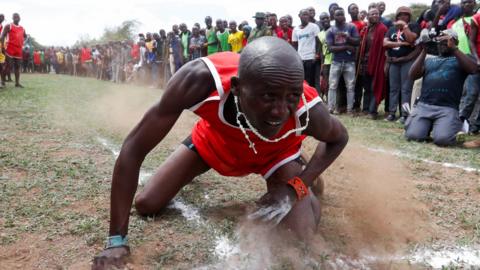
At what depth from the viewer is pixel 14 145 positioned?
4.80m

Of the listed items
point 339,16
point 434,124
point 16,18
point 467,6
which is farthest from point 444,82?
point 16,18

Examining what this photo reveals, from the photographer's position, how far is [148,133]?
2.27 metres

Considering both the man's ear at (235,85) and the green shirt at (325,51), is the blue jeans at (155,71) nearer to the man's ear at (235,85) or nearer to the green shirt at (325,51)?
the green shirt at (325,51)

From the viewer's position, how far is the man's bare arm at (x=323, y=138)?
2.55 metres

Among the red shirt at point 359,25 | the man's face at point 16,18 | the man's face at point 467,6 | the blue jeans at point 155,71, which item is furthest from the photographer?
the blue jeans at point 155,71

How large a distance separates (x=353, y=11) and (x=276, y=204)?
6.66 m

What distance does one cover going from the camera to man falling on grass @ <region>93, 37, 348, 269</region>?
6.81 ft

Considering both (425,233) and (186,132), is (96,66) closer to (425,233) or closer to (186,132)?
(186,132)

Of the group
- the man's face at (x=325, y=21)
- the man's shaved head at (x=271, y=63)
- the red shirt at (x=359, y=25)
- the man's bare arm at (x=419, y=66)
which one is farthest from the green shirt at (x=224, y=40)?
the man's shaved head at (x=271, y=63)

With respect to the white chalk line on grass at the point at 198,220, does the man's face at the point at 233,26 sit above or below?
above

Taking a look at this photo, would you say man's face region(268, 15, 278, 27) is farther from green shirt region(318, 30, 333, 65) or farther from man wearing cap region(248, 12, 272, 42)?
green shirt region(318, 30, 333, 65)

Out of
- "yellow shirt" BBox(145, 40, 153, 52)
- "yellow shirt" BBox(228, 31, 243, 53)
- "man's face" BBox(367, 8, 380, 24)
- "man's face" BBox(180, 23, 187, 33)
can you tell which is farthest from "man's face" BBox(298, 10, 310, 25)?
"yellow shirt" BBox(145, 40, 153, 52)

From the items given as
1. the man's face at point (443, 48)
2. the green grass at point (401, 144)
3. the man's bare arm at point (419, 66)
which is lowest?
the green grass at point (401, 144)

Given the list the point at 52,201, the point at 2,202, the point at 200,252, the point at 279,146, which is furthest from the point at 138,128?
the point at 2,202
